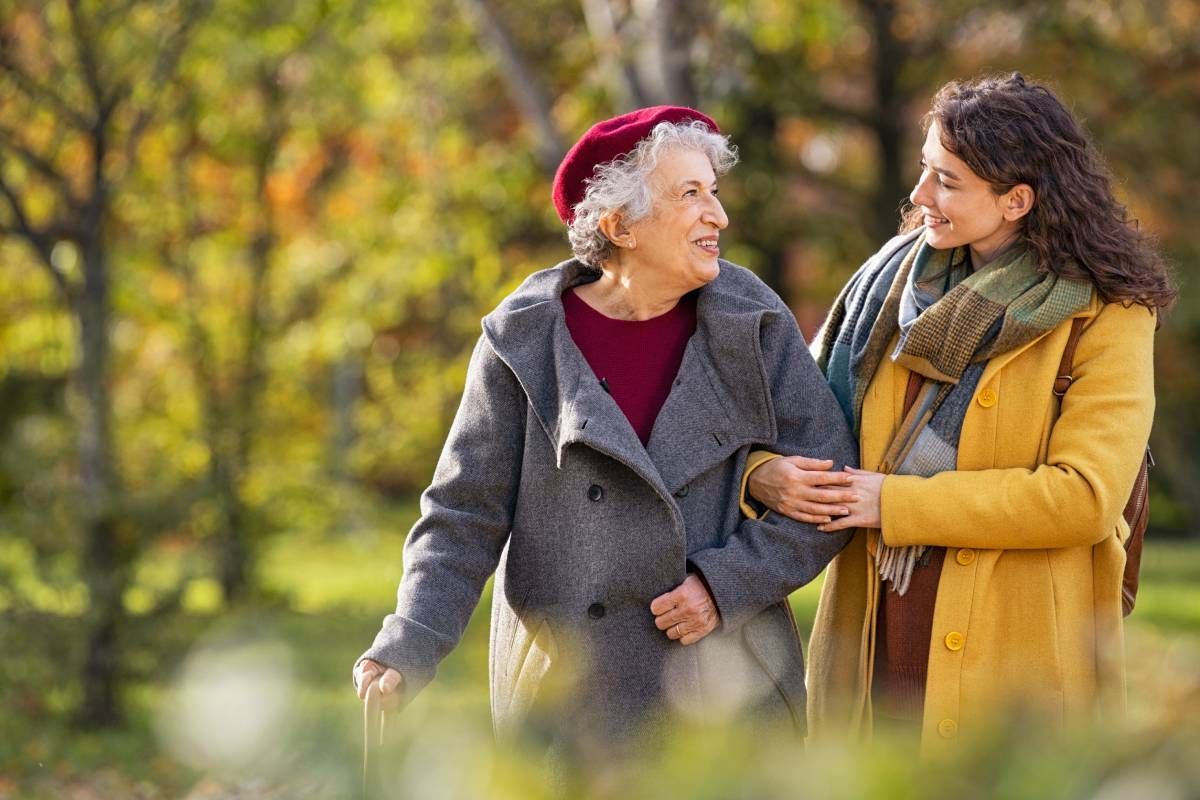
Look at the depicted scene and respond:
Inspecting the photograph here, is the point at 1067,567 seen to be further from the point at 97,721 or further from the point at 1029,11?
the point at 1029,11

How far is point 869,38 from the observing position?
12695mm

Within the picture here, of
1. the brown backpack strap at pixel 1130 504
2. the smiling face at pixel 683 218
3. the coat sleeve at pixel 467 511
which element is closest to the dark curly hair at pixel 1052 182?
the brown backpack strap at pixel 1130 504

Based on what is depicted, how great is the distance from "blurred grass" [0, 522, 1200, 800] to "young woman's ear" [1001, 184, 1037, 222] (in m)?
0.78

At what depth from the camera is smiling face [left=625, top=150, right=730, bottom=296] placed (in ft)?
9.37

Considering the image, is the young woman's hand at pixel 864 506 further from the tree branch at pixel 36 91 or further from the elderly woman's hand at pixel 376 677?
the tree branch at pixel 36 91

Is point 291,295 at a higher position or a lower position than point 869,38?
lower

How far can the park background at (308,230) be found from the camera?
22.7 ft

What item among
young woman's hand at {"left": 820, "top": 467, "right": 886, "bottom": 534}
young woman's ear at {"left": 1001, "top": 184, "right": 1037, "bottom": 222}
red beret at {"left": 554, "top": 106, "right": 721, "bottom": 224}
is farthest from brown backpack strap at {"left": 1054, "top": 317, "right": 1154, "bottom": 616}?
red beret at {"left": 554, "top": 106, "right": 721, "bottom": 224}

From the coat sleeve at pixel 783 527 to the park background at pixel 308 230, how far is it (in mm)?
649

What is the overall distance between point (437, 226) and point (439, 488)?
743 centimetres

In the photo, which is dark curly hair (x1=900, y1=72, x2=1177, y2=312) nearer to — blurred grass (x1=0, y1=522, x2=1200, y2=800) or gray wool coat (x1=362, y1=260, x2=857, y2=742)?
gray wool coat (x1=362, y1=260, x2=857, y2=742)

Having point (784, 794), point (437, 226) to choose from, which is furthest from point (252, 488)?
point (784, 794)

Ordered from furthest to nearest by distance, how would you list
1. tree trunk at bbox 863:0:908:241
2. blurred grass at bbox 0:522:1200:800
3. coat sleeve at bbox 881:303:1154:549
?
1. tree trunk at bbox 863:0:908:241
2. coat sleeve at bbox 881:303:1154:549
3. blurred grass at bbox 0:522:1200:800

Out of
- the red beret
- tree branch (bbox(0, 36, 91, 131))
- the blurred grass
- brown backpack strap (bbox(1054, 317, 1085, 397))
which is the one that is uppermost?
tree branch (bbox(0, 36, 91, 131))
